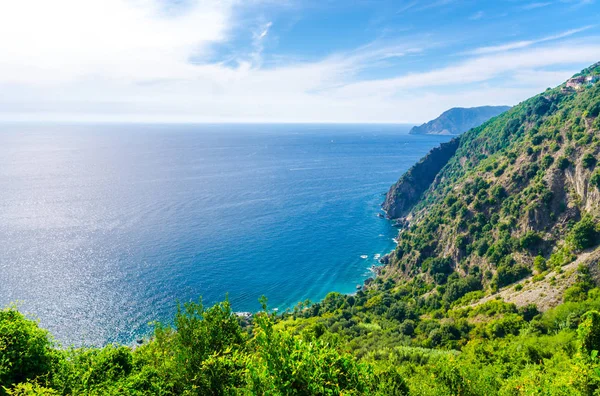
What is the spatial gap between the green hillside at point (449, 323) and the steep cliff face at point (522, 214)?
0.36m

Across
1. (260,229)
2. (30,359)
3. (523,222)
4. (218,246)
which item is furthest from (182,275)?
(523,222)

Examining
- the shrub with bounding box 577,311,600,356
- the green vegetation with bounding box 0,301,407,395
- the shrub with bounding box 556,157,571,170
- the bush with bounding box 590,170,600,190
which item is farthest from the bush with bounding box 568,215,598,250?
the green vegetation with bounding box 0,301,407,395

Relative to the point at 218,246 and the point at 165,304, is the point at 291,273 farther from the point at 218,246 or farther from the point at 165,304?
the point at 165,304

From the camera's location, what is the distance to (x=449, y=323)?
64.9 meters

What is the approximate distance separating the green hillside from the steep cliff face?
14.3 inches

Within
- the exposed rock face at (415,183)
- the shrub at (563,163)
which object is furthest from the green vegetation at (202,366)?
the exposed rock face at (415,183)

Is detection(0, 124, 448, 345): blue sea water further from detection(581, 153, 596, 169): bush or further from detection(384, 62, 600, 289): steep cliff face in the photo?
detection(581, 153, 596, 169): bush

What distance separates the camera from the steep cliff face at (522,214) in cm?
7388

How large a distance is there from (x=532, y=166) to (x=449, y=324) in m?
54.7

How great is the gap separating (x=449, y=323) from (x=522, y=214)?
37.7 m

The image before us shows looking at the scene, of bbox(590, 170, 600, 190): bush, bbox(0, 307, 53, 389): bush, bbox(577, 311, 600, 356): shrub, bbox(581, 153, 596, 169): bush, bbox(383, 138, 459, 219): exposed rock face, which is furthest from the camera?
bbox(383, 138, 459, 219): exposed rock face

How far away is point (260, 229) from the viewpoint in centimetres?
14000

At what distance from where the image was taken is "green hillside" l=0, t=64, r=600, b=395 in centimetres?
2028

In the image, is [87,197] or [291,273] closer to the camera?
[291,273]
